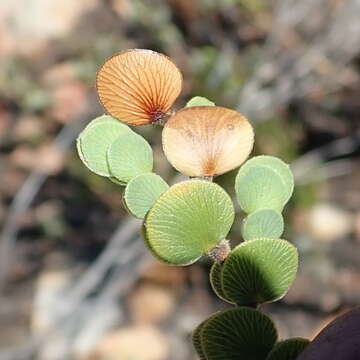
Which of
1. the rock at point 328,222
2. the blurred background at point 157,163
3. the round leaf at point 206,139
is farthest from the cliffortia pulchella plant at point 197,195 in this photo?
the rock at point 328,222

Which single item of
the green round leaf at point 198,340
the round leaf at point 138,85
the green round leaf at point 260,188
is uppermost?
the round leaf at point 138,85

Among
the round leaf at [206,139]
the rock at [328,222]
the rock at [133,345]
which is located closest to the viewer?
the round leaf at [206,139]

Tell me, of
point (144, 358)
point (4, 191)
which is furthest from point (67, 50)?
point (144, 358)

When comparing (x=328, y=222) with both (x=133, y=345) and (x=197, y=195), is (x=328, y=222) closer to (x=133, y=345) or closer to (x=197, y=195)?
(x=133, y=345)

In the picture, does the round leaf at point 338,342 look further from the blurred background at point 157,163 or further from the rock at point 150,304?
the rock at point 150,304

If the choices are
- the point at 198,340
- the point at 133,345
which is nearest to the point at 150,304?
the point at 133,345

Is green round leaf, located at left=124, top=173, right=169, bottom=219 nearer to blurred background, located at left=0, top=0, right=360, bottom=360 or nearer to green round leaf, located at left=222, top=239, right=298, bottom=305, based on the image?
green round leaf, located at left=222, top=239, right=298, bottom=305

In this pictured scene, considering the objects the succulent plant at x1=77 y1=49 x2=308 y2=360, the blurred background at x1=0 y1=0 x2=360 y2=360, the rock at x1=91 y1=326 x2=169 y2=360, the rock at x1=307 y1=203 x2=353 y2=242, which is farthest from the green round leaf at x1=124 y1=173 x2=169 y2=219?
the rock at x1=307 y1=203 x2=353 y2=242
